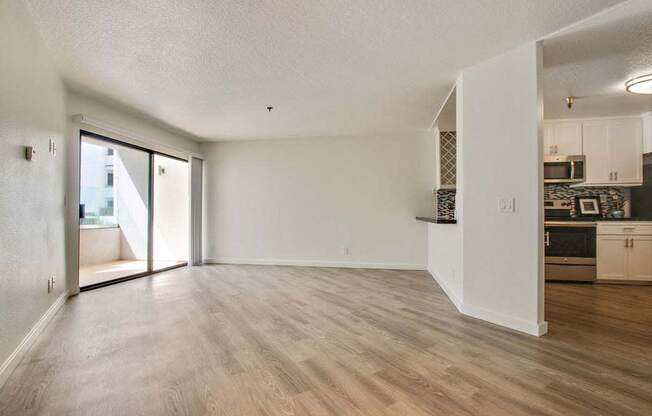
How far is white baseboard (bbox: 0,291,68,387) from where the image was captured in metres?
1.89

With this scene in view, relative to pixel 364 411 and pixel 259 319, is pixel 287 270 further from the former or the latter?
pixel 364 411

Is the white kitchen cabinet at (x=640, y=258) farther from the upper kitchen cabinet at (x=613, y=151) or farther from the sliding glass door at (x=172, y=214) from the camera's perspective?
the sliding glass door at (x=172, y=214)

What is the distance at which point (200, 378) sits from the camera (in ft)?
6.23

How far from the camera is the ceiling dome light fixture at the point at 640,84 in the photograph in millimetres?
3117

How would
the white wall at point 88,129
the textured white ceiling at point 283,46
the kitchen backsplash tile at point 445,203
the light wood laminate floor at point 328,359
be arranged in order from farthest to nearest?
the kitchen backsplash tile at point 445,203 < the white wall at point 88,129 < the textured white ceiling at point 283,46 < the light wood laminate floor at point 328,359

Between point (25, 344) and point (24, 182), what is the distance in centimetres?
117

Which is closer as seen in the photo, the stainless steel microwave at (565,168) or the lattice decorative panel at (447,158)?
the stainless steel microwave at (565,168)

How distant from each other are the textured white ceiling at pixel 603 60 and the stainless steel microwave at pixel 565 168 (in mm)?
721

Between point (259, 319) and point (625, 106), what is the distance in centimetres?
529

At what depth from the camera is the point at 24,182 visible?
2291 millimetres

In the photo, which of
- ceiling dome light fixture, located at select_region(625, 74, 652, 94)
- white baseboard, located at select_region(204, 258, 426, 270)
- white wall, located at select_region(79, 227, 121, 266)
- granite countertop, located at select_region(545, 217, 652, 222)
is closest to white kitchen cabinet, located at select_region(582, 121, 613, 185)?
granite countertop, located at select_region(545, 217, 652, 222)

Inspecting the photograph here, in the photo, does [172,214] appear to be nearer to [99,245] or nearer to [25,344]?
[99,245]

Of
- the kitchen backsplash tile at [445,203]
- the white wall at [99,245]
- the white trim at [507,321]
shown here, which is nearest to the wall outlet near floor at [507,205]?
the white trim at [507,321]

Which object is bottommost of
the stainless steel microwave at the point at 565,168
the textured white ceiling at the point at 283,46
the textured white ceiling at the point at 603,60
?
the stainless steel microwave at the point at 565,168
